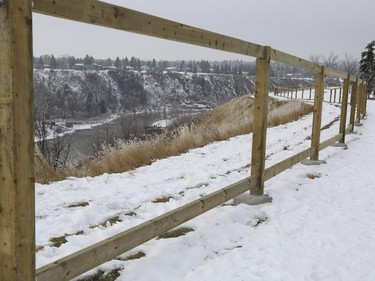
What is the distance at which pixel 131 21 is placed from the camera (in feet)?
9.03

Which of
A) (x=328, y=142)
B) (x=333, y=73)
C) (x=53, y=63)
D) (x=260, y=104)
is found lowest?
(x=328, y=142)

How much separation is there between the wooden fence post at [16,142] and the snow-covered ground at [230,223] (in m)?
1.06

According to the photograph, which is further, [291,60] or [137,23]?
[291,60]

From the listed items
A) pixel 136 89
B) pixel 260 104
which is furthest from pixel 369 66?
pixel 136 89

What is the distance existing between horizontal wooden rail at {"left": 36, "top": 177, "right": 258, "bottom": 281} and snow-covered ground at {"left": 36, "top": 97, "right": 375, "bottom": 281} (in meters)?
0.22

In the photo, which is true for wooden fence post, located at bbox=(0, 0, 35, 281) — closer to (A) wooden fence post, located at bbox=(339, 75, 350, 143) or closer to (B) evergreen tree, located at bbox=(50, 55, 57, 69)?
(A) wooden fence post, located at bbox=(339, 75, 350, 143)

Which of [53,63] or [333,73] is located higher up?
[53,63]

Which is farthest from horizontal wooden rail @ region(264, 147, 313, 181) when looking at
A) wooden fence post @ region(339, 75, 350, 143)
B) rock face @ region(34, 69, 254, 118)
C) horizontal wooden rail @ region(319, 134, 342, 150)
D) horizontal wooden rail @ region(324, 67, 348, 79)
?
rock face @ region(34, 69, 254, 118)

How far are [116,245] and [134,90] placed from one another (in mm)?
99772

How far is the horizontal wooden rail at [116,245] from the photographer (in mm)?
2355

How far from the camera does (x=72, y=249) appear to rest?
131 inches

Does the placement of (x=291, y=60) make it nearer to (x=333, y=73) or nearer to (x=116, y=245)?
(x=333, y=73)

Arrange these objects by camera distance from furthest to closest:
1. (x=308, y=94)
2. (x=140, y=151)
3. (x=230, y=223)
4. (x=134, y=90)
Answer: (x=134, y=90) → (x=308, y=94) → (x=140, y=151) → (x=230, y=223)

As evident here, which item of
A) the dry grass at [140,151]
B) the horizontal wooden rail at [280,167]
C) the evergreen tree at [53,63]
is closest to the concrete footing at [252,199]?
the horizontal wooden rail at [280,167]
